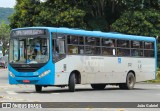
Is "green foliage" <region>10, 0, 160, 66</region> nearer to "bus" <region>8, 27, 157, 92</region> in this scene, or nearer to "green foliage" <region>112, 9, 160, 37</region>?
"green foliage" <region>112, 9, 160, 37</region>

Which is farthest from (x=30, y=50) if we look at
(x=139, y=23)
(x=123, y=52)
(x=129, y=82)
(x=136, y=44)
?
(x=139, y=23)

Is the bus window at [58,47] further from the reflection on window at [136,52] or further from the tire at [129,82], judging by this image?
the reflection on window at [136,52]

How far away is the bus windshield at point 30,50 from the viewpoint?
23.4m

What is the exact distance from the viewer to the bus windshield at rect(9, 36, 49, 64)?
23.4m

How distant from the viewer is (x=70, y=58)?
2448cm

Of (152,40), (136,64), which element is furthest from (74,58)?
(152,40)

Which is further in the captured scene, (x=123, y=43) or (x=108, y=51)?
(x=123, y=43)

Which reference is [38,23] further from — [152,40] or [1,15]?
[1,15]

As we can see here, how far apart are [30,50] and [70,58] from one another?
6.48 ft

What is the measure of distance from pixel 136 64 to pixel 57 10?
14180mm

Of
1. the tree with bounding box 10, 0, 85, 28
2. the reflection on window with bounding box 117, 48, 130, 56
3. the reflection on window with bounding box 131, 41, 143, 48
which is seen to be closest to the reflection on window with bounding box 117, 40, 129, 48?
the reflection on window with bounding box 117, 48, 130, 56

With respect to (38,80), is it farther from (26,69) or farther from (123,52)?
(123,52)

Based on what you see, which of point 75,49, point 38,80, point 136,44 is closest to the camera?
point 38,80

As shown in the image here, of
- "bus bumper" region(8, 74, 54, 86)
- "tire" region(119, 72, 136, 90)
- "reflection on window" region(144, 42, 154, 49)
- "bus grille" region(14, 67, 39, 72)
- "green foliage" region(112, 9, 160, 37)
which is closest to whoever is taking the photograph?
"bus bumper" region(8, 74, 54, 86)
